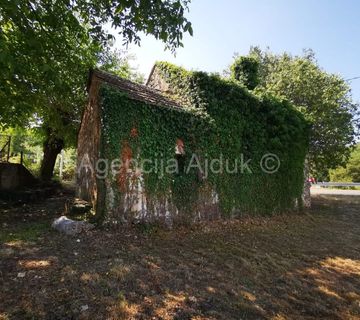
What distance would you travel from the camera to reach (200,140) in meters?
9.66

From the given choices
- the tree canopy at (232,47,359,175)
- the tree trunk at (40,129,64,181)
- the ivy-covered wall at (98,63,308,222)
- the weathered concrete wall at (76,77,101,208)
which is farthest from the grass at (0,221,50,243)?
the tree canopy at (232,47,359,175)

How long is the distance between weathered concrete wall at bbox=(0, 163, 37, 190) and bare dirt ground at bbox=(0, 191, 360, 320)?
423 cm

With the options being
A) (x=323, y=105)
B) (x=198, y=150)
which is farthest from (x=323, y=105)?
(x=198, y=150)

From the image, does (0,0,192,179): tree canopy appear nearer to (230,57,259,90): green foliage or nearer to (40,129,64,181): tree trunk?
(40,129,64,181): tree trunk

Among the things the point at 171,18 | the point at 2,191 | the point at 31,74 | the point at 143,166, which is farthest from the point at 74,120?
the point at 171,18

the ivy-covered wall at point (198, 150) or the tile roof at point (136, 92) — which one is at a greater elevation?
the tile roof at point (136, 92)

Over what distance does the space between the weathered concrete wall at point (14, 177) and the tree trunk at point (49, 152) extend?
5.69 feet

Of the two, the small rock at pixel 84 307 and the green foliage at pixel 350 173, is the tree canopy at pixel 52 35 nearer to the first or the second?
the small rock at pixel 84 307

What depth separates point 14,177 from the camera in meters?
13.2

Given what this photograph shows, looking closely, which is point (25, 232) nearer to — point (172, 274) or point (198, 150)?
point (172, 274)

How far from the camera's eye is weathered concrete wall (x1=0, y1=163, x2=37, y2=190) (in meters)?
12.7

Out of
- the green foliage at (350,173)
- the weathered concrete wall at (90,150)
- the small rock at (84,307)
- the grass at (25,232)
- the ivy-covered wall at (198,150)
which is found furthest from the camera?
the green foliage at (350,173)

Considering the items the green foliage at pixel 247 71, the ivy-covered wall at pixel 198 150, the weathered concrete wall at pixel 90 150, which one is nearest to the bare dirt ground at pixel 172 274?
the ivy-covered wall at pixel 198 150

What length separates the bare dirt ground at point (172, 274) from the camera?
166 inches
